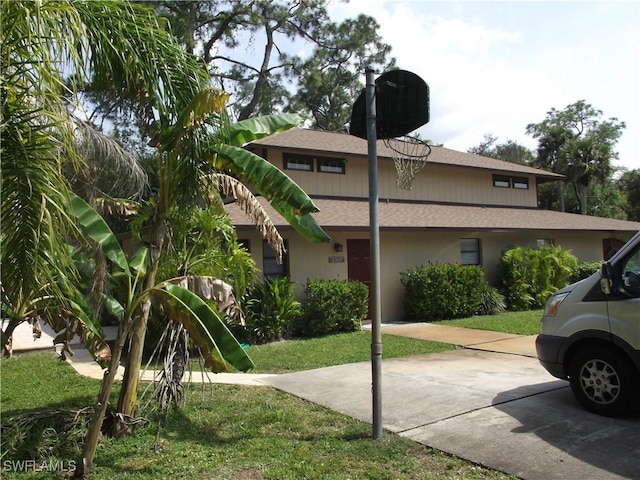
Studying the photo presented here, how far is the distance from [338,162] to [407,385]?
11.0 meters

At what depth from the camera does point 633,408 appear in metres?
5.86

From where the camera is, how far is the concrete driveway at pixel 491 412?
4.67 metres

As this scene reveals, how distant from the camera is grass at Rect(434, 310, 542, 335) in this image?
12898 mm

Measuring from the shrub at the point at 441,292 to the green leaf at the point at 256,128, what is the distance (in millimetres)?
9891

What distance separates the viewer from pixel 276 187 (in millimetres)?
5434

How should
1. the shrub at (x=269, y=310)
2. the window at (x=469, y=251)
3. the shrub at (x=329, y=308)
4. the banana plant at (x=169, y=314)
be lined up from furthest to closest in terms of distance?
the window at (x=469, y=251)
the shrub at (x=329, y=308)
the shrub at (x=269, y=310)
the banana plant at (x=169, y=314)

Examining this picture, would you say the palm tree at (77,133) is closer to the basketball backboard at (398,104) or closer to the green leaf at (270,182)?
the green leaf at (270,182)

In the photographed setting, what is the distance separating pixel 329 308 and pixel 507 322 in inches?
206

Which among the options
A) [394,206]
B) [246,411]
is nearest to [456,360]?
[246,411]

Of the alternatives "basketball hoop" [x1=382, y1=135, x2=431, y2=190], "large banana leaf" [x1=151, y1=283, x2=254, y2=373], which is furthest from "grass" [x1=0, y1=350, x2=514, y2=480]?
"basketball hoop" [x1=382, y1=135, x2=431, y2=190]

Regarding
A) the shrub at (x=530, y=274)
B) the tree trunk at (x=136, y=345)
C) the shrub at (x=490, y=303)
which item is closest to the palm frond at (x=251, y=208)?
the tree trunk at (x=136, y=345)

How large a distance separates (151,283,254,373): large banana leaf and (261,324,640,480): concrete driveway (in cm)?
204

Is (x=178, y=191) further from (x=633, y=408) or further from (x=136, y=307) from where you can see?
(x=633, y=408)

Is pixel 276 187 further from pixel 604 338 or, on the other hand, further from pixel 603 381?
pixel 603 381
